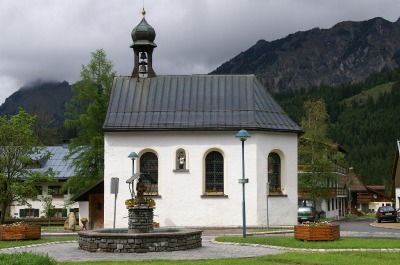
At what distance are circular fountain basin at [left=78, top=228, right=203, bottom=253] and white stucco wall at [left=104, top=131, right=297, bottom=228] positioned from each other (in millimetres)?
13104

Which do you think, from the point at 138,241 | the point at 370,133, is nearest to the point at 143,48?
the point at 138,241

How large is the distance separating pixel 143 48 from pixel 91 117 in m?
8.73

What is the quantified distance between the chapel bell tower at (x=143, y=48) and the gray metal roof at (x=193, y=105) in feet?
2.42

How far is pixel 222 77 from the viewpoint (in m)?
37.7

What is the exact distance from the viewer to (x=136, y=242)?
19969 millimetres

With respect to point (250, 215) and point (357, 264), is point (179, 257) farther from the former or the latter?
point (250, 215)

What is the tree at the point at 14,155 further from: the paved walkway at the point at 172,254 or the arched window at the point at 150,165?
the paved walkway at the point at 172,254

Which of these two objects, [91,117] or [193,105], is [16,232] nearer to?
[193,105]

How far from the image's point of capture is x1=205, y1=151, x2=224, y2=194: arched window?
34.3 m

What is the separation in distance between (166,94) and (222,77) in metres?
3.54

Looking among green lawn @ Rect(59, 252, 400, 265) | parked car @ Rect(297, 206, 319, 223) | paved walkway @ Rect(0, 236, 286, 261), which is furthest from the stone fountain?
parked car @ Rect(297, 206, 319, 223)

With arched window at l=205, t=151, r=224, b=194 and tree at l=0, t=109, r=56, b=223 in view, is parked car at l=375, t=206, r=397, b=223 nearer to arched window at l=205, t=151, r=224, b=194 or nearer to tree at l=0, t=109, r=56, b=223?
arched window at l=205, t=151, r=224, b=194

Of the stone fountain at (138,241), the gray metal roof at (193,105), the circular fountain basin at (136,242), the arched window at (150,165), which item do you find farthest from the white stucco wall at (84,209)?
the circular fountain basin at (136,242)

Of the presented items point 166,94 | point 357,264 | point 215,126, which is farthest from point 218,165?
point 357,264
